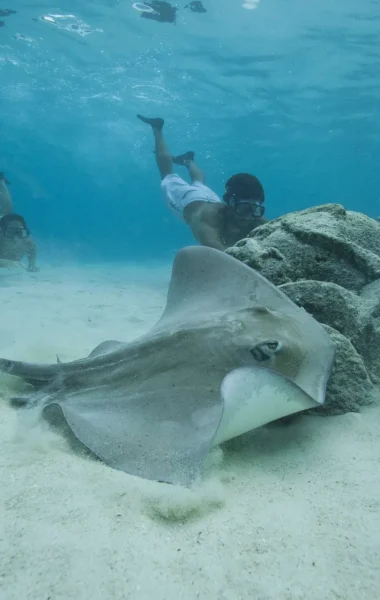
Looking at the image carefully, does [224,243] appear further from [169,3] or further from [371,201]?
[371,201]

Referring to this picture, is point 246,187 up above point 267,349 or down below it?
above

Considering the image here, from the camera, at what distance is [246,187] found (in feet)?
22.5

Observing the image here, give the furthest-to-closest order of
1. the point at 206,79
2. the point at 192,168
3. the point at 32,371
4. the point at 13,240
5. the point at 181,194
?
the point at 206,79 → the point at 192,168 → the point at 13,240 → the point at 181,194 → the point at 32,371

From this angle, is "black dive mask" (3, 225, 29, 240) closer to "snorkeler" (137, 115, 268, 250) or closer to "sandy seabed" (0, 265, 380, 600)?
"snorkeler" (137, 115, 268, 250)

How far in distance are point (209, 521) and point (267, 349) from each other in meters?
1.08

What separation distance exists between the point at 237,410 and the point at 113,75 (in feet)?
94.9

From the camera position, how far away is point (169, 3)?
17.7m

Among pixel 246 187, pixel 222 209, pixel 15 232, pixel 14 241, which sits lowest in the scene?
pixel 14 241

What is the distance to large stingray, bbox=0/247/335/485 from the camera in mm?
1982

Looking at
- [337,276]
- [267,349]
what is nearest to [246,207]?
[337,276]

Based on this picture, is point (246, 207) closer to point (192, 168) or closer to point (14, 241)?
point (192, 168)

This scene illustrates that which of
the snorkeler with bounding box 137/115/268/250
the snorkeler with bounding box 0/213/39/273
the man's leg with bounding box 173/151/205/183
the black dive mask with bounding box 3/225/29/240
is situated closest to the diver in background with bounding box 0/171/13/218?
the snorkeler with bounding box 0/213/39/273

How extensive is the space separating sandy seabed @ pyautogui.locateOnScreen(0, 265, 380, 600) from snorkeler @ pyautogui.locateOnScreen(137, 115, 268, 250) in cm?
501

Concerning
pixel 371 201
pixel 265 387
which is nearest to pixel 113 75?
pixel 265 387
